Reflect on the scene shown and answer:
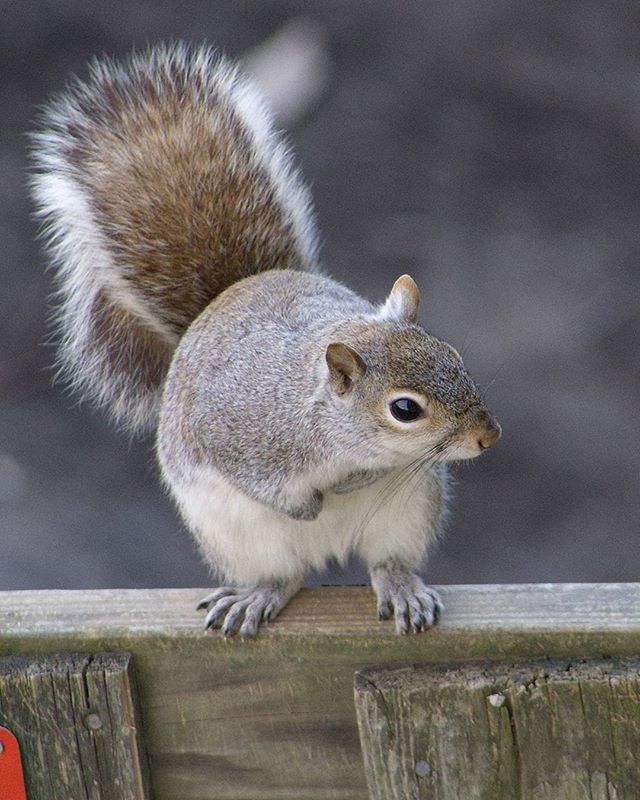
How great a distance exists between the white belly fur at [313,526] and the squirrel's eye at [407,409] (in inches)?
6.5

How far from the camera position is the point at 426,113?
2.39m

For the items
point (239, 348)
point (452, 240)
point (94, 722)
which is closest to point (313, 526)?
point (239, 348)

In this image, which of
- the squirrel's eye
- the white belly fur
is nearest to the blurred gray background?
the white belly fur

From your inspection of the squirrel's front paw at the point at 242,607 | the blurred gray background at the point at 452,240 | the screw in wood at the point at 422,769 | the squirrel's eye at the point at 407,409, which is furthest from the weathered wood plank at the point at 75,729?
the blurred gray background at the point at 452,240

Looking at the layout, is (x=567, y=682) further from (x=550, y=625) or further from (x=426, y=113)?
(x=426, y=113)

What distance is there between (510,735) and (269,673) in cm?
22

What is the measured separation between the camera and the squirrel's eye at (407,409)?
1.25m

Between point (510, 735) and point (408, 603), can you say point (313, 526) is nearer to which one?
point (408, 603)

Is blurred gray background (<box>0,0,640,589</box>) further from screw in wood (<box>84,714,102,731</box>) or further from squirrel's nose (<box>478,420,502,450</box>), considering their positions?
screw in wood (<box>84,714,102,731</box>)

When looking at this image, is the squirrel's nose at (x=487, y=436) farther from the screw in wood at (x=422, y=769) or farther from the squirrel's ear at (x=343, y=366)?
the screw in wood at (x=422, y=769)

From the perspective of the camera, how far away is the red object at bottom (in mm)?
1127

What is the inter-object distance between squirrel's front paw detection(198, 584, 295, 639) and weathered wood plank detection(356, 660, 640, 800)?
14 cm

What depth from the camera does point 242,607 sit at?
1185mm

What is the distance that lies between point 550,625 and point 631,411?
1422 mm
